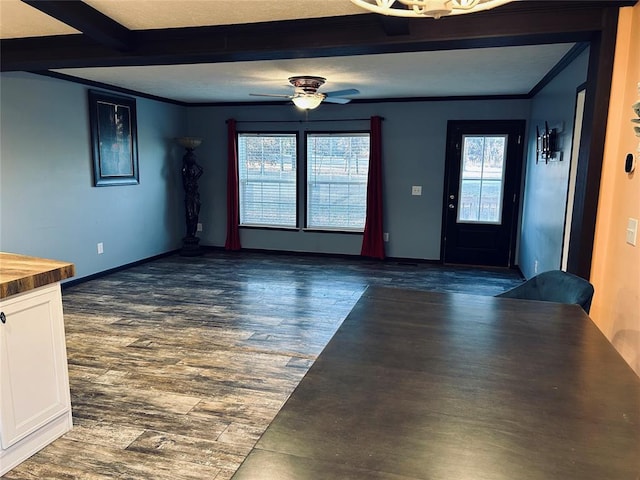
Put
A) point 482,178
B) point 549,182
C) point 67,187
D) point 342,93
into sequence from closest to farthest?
1. point 549,182
2. point 342,93
3. point 67,187
4. point 482,178

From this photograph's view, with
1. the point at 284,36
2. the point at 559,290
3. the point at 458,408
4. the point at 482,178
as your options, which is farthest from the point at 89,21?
the point at 482,178

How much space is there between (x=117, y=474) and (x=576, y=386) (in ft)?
6.28

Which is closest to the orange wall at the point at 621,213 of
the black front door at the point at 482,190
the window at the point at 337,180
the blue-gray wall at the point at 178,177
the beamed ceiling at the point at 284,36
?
the beamed ceiling at the point at 284,36

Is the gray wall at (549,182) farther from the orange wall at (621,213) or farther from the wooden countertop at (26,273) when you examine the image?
the wooden countertop at (26,273)

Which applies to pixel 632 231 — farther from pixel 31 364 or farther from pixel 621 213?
pixel 31 364

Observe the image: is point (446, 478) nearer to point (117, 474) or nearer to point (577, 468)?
point (577, 468)

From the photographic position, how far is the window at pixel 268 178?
685 cm

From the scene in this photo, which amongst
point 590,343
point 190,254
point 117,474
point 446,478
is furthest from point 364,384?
point 190,254

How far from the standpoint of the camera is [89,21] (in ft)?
9.25

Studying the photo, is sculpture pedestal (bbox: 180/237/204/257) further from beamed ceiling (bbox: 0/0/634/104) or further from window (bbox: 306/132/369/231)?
beamed ceiling (bbox: 0/0/634/104)

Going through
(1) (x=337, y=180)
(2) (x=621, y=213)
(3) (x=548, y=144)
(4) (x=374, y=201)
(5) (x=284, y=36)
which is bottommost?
(4) (x=374, y=201)

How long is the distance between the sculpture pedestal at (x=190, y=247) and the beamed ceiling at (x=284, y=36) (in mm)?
2901

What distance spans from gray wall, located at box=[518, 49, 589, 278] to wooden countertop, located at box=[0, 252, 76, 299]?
3.54 meters

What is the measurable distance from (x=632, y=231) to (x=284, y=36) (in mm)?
2280
